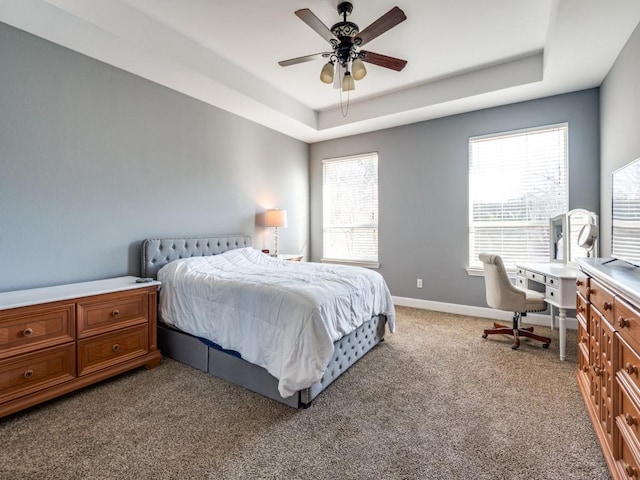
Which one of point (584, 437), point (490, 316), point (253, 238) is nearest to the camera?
point (584, 437)

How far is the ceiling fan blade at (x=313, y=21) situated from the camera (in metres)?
2.17

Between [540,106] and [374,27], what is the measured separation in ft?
8.78

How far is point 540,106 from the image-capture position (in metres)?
3.80

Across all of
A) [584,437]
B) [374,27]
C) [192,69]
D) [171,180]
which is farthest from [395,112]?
[584,437]

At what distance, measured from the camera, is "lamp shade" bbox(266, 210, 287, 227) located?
456cm

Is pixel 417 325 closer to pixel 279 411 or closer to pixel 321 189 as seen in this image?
pixel 279 411

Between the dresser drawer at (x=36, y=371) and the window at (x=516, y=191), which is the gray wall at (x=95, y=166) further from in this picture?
the window at (x=516, y=191)

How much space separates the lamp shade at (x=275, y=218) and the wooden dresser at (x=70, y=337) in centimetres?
203

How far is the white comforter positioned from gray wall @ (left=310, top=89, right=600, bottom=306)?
5.41ft

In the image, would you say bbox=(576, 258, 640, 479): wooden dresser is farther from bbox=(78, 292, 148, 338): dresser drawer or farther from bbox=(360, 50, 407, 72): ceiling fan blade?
bbox=(78, 292, 148, 338): dresser drawer

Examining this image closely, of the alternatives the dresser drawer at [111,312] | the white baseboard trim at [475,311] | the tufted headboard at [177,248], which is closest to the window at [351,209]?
the white baseboard trim at [475,311]

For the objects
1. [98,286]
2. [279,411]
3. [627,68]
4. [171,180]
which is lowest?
[279,411]

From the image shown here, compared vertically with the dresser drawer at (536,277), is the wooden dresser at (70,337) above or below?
below

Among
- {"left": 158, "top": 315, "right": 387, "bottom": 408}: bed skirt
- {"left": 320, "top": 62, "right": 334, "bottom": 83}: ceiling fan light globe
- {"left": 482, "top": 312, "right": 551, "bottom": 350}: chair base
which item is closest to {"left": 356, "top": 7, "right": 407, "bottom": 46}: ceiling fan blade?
{"left": 320, "top": 62, "right": 334, "bottom": 83}: ceiling fan light globe
